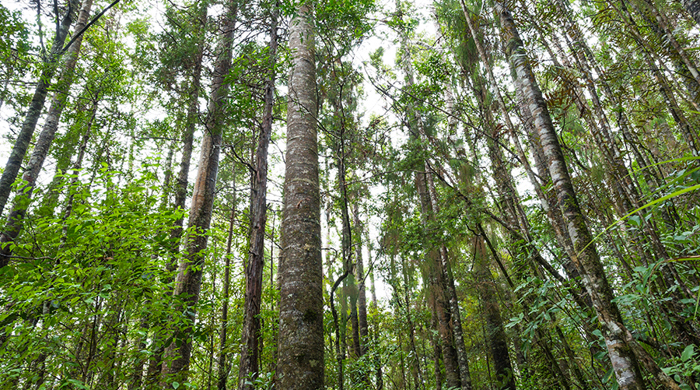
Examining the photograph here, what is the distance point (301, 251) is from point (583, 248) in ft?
7.97

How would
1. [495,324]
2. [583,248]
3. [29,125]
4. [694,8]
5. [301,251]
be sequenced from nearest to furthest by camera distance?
[583,248] → [301,251] → [694,8] → [29,125] → [495,324]

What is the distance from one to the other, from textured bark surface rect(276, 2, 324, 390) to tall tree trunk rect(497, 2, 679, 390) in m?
2.17

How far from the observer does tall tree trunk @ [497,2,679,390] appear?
2072mm

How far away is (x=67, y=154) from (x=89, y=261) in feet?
24.3

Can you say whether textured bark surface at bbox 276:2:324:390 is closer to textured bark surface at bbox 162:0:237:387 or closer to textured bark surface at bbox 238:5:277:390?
textured bark surface at bbox 238:5:277:390

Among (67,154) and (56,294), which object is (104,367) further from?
(67,154)

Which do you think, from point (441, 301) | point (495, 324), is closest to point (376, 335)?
point (441, 301)

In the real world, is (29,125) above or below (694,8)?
above

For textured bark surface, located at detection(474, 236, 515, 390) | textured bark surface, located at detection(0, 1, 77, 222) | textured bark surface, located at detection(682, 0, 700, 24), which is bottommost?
textured bark surface, located at detection(474, 236, 515, 390)

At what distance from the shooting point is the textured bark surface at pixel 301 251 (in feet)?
9.42

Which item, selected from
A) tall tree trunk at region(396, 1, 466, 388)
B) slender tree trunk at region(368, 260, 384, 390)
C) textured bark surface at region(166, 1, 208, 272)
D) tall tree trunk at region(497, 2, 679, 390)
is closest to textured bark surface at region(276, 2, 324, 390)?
tall tree trunk at region(497, 2, 679, 390)

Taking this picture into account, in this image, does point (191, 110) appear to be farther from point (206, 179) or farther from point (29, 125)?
point (29, 125)

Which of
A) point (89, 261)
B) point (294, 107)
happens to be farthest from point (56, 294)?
point (294, 107)

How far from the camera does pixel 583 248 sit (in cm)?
170
